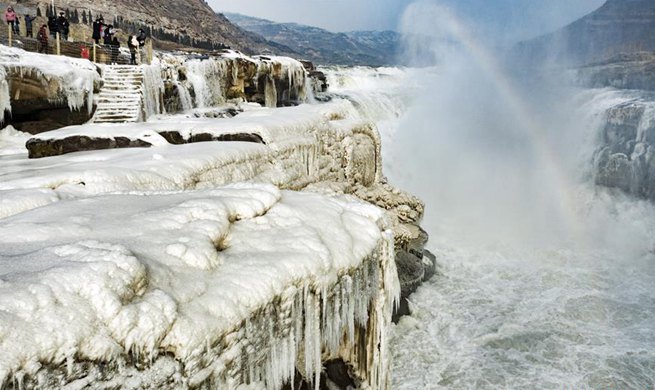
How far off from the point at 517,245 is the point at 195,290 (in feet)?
47.8

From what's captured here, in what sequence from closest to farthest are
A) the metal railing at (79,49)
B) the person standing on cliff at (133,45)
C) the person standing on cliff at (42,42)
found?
1. the person standing on cliff at (42,42)
2. the metal railing at (79,49)
3. the person standing on cliff at (133,45)

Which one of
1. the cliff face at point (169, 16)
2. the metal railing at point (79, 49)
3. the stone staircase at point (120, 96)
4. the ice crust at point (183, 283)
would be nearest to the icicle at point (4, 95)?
the stone staircase at point (120, 96)

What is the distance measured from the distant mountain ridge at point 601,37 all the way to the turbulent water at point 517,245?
2693 cm

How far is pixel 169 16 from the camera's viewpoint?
49.4 metres

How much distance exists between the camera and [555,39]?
203ft

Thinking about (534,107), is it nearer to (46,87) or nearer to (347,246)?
(46,87)

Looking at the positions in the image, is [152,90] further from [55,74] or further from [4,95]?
[4,95]

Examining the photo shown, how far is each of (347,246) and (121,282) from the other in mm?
1847

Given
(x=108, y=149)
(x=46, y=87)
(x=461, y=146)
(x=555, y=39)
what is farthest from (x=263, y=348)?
(x=555, y=39)

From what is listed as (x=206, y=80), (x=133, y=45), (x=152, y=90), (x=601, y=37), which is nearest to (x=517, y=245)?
(x=206, y=80)

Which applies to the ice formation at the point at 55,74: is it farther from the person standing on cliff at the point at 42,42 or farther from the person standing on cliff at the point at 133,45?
the person standing on cliff at the point at 42,42

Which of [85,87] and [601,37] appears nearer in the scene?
[85,87]

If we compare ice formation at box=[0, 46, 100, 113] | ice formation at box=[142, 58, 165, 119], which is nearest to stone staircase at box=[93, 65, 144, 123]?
ice formation at box=[142, 58, 165, 119]

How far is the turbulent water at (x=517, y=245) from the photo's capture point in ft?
30.0
